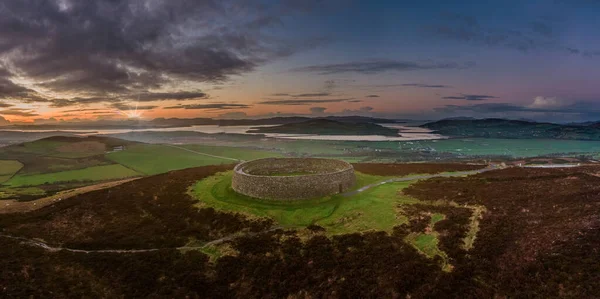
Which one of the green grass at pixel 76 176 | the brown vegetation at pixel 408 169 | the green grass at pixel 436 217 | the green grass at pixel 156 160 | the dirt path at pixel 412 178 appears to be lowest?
the green grass at pixel 76 176

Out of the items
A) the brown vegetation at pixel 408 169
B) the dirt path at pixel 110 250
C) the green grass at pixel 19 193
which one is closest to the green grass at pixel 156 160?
the green grass at pixel 19 193

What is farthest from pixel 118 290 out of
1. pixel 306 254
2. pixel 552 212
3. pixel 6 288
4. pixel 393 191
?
pixel 552 212

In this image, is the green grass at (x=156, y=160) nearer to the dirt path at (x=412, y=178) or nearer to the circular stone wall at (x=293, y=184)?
the circular stone wall at (x=293, y=184)

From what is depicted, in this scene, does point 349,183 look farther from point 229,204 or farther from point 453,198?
point 229,204

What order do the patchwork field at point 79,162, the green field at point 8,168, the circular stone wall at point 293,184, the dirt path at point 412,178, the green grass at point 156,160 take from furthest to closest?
the green grass at point 156,160 → the green field at point 8,168 → the patchwork field at point 79,162 → the dirt path at point 412,178 → the circular stone wall at point 293,184

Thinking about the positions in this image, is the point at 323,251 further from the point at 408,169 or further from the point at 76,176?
the point at 76,176

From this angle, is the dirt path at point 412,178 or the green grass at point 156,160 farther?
the green grass at point 156,160
